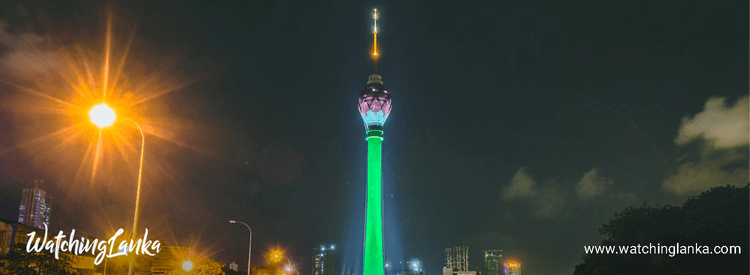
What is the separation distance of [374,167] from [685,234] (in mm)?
84646

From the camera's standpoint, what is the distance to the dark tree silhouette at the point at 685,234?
45.7 m

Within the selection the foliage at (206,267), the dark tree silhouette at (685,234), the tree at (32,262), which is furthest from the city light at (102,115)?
the foliage at (206,267)

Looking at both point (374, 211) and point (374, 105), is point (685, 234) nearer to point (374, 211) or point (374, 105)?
point (374, 211)

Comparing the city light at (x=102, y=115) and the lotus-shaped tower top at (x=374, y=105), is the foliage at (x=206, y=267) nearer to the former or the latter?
the city light at (x=102, y=115)

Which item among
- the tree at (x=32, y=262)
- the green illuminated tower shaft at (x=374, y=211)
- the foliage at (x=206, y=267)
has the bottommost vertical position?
the tree at (x=32, y=262)

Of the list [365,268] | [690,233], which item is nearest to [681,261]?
[690,233]

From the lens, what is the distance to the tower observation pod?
126688 millimetres

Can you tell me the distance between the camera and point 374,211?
424 feet

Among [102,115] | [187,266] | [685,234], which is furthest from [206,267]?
[685,234]

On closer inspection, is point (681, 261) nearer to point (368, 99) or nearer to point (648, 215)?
point (648, 215)

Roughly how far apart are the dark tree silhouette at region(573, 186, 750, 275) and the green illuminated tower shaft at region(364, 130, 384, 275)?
222 feet

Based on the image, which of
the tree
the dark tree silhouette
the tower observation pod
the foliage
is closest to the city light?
the tree

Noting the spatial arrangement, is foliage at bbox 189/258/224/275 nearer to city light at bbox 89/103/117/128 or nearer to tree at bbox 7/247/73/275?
tree at bbox 7/247/73/275

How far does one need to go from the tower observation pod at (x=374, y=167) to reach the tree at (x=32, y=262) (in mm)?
88181
